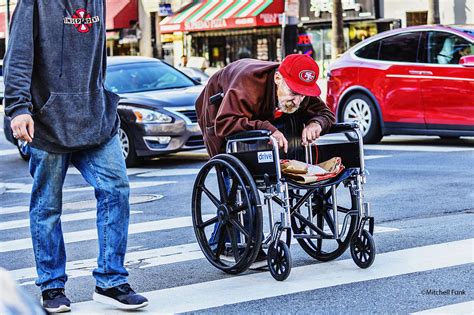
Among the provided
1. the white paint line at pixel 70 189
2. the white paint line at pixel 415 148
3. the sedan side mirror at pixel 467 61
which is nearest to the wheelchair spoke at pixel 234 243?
the white paint line at pixel 70 189

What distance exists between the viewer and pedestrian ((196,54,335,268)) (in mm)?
6547

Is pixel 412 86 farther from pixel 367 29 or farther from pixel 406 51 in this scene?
pixel 367 29

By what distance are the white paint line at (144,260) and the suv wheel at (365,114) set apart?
7.72 meters

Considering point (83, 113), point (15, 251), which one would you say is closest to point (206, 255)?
point (83, 113)

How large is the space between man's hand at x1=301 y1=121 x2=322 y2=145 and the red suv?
7816 millimetres

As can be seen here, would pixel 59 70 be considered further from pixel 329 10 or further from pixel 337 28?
pixel 329 10

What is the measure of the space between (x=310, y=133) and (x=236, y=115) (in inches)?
18.3

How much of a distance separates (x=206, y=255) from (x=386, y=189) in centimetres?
425

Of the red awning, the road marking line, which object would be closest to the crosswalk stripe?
the road marking line

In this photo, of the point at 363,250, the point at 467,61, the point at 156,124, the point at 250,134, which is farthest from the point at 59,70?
the point at 467,61

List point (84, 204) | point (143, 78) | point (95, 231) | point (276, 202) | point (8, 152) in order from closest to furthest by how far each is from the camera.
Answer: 1. point (276, 202)
2. point (95, 231)
3. point (84, 204)
4. point (143, 78)
5. point (8, 152)

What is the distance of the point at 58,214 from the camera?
19.2 feet

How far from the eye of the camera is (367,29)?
115 ft

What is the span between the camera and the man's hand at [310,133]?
670 cm
